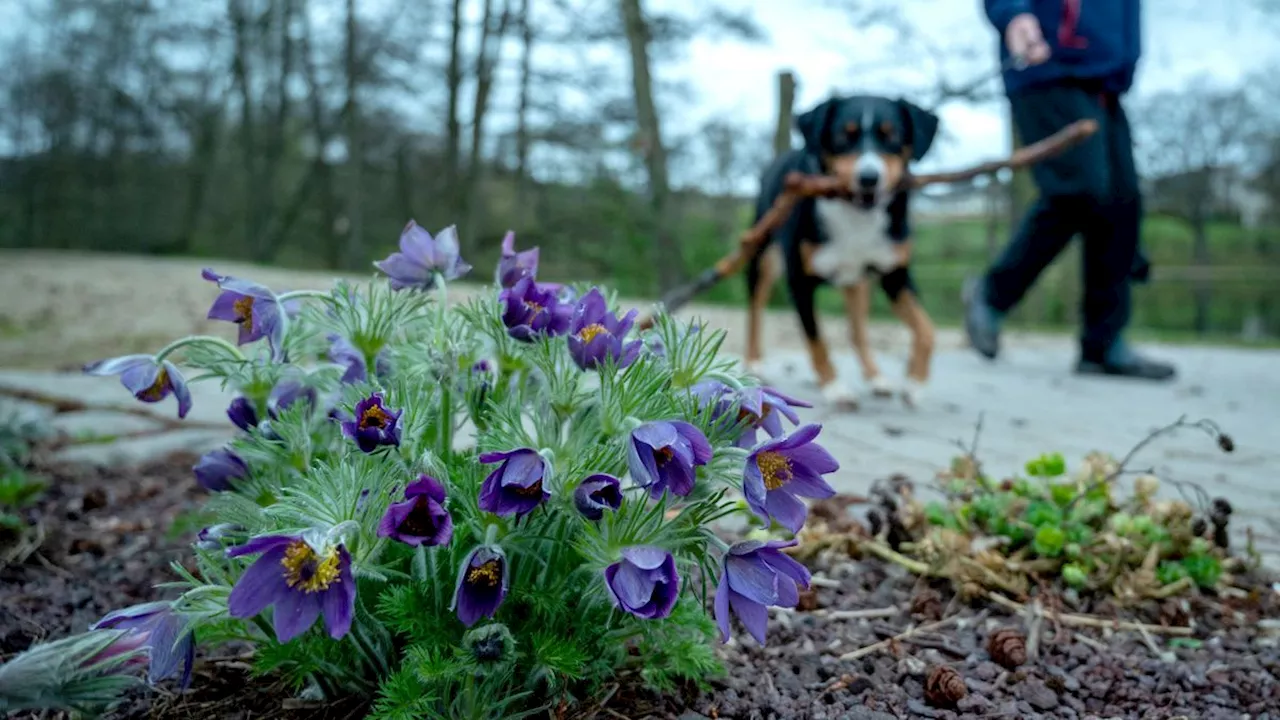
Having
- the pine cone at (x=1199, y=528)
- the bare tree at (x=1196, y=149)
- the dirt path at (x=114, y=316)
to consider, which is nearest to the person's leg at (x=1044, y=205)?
the dirt path at (x=114, y=316)

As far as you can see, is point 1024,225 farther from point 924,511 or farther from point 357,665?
point 357,665

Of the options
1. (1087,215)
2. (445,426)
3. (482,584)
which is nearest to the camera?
(482,584)

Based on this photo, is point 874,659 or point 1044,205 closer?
point 874,659

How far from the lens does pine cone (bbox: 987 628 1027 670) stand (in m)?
1.65

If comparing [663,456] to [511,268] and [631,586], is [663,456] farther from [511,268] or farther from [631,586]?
[511,268]

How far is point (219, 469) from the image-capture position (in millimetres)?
1457

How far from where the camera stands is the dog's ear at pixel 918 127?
13.8ft

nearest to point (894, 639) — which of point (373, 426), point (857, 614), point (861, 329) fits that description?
point (857, 614)

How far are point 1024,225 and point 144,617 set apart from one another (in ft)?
17.4

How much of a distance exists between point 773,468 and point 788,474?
3 cm

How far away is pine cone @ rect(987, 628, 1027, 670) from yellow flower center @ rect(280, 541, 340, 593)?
1.16 metres

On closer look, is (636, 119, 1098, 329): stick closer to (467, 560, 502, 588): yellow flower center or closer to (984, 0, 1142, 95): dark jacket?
(984, 0, 1142, 95): dark jacket

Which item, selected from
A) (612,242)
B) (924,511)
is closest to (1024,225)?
(924,511)

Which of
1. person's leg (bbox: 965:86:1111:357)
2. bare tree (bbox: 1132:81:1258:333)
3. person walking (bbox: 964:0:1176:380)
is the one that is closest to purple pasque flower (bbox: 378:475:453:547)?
person walking (bbox: 964:0:1176:380)
